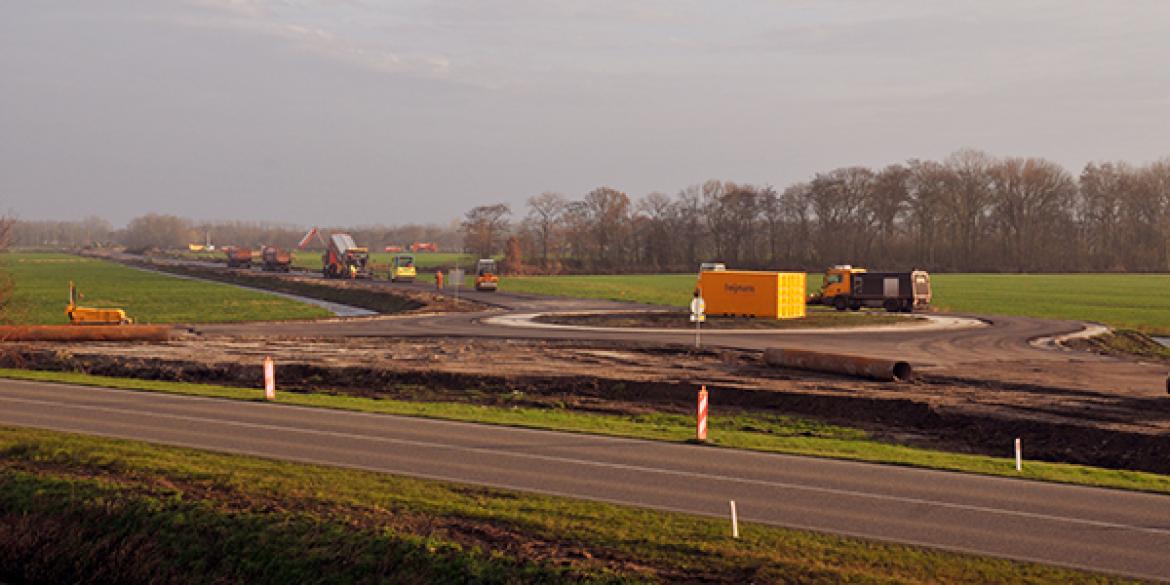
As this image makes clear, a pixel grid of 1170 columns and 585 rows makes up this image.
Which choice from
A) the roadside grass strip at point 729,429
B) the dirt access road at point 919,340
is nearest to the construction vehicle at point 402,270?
the dirt access road at point 919,340

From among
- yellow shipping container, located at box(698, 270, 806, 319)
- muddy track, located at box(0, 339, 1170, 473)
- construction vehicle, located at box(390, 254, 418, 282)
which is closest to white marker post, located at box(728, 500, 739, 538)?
muddy track, located at box(0, 339, 1170, 473)

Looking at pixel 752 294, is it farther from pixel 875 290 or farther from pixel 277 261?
pixel 277 261

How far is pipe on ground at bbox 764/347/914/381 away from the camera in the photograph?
29.1 metres

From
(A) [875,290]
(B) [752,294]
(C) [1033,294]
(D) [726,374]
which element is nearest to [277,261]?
(A) [875,290]

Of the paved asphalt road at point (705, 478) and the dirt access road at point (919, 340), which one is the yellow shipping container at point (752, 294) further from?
the paved asphalt road at point (705, 478)

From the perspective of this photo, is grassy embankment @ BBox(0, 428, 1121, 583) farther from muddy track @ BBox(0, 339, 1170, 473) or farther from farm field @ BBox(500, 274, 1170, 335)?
farm field @ BBox(500, 274, 1170, 335)

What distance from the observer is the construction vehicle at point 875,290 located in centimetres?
6094

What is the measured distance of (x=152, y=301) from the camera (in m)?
68.8

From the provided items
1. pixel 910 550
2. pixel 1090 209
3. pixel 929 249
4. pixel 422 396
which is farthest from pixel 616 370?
pixel 1090 209

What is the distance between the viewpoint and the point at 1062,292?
88438mm

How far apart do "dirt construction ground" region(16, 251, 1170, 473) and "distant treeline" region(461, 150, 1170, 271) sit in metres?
86.0

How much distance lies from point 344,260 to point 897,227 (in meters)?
82.2

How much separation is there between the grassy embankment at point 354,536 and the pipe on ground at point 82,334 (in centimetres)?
2273

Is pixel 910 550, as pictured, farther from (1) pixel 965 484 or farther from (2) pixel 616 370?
(2) pixel 616 370
